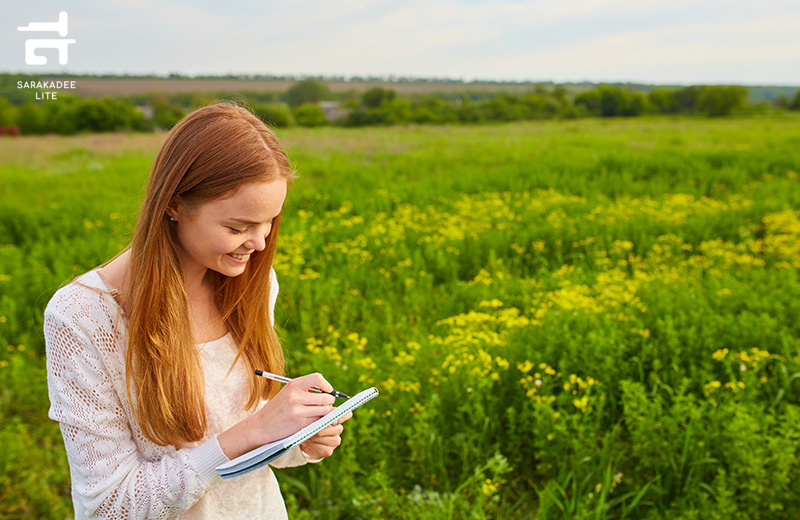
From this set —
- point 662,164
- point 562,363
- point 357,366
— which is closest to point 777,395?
point 562,363

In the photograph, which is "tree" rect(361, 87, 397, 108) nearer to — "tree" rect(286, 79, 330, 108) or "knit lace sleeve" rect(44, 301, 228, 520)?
"tree" rect(286, 79, 330, 108)

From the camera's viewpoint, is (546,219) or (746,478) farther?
(546,219)

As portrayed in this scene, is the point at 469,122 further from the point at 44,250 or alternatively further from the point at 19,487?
the point at 19,487

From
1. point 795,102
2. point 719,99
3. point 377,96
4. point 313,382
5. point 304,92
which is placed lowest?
point 313,382

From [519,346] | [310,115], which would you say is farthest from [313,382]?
[310,115]

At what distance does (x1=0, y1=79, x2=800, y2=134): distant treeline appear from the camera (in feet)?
97.5

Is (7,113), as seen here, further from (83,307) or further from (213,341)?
(83,307)

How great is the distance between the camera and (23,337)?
423cm

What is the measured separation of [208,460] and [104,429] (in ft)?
0.72

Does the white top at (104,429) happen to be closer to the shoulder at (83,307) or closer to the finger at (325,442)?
the shoulder at (83,307)

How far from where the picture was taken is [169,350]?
123 cm

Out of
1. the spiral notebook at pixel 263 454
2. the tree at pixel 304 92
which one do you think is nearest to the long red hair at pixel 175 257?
the spiral notebook at pixel 263 454

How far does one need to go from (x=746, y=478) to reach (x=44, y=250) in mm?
6709

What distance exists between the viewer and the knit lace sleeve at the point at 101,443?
110 centimetres
